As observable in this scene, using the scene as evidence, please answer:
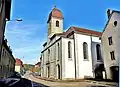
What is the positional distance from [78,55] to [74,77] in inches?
196

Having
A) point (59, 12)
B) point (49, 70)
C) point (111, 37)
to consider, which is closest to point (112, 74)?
point (111, 37)

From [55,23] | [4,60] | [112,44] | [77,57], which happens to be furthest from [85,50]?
[4,60]

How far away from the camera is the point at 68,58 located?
120 ft

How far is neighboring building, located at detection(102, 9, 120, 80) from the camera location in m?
28.3

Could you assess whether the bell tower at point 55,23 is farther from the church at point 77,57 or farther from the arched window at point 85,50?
the arched window at point 85,50

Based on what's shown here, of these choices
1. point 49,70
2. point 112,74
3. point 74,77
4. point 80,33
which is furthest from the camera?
point 49,70

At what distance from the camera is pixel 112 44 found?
2936cm

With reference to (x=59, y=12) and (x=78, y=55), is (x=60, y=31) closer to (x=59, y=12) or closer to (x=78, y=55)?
(x=59, y=12)

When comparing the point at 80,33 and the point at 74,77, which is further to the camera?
the point at 80,33

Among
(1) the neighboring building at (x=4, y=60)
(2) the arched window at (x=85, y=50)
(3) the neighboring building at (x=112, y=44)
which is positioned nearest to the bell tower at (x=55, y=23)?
(2) the arched window at (x=85, y=50)

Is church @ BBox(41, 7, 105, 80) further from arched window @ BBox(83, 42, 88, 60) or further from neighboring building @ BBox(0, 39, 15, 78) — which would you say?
neighboring building @ BBox(0, 39, 15, 78)

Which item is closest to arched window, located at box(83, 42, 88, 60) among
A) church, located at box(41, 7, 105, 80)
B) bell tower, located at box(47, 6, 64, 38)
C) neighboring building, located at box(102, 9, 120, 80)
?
church, located at box(41, 7, 105, 80)

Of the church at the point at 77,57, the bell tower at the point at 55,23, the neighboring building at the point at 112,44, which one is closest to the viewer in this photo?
the neighboring building at the point at 112,44

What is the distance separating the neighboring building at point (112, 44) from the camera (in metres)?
28.3
